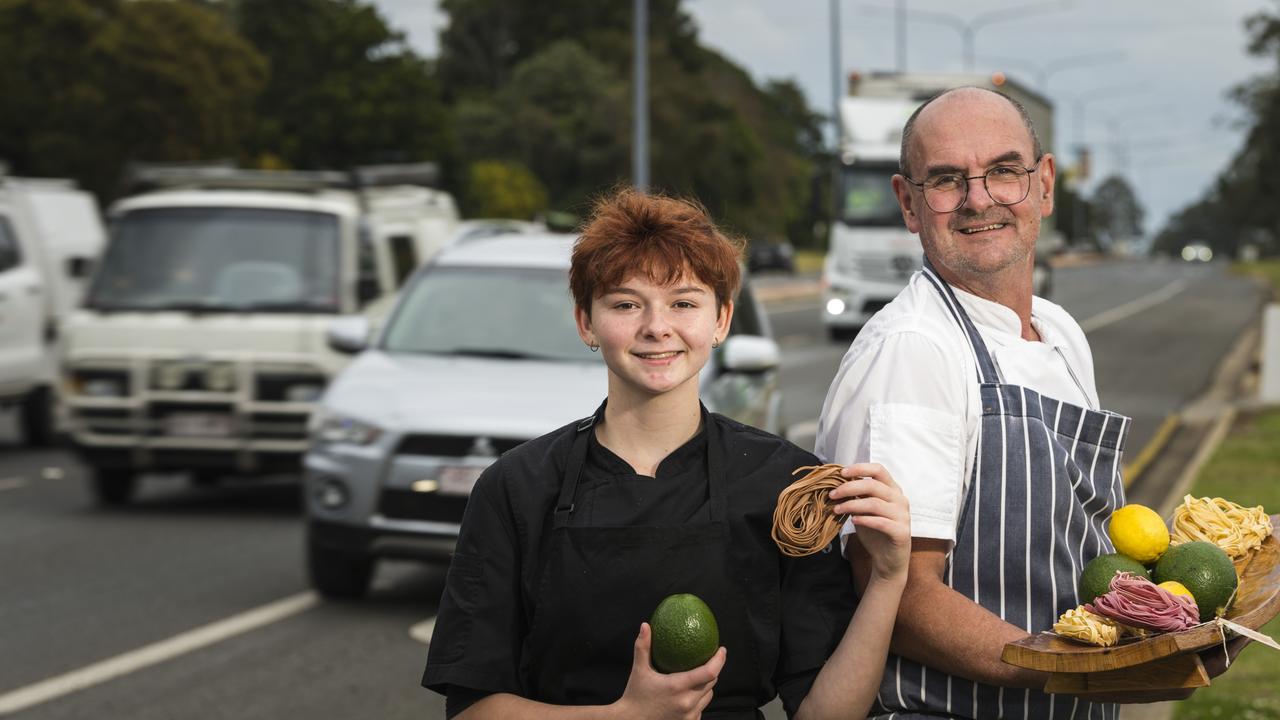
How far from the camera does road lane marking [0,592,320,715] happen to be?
23.7 ft

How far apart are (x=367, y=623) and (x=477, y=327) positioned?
178 cm

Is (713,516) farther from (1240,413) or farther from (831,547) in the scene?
(1240,413)

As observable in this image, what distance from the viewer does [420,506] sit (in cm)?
841

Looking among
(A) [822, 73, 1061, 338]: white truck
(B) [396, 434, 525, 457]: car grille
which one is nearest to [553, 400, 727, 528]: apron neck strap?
(B) [396, 434, 525, 457]: car grille

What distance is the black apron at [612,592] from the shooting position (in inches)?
104

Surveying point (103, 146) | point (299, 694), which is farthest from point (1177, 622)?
point (103, 146)

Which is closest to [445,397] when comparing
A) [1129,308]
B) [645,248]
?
[645,248]

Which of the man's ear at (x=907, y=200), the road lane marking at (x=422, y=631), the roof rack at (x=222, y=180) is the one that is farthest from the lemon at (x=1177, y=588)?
the roof rack at (x=222, y=180)

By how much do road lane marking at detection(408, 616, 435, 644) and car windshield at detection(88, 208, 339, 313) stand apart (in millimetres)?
4333

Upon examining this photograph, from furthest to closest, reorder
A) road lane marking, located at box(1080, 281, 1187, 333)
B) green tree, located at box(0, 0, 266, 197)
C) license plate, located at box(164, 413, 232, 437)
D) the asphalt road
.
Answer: green tree, located at box(0, 0, 266, 197)
road lane marking, located at box(1080, 281, 1187, 333)
license plate, located at box(164, 413, 232, 437)
the asphalt road

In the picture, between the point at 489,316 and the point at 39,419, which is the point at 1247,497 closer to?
the point at 489,316

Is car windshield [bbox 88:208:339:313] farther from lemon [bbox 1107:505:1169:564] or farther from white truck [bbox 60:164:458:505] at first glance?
lemon [bbox 1107:505:1169:564]

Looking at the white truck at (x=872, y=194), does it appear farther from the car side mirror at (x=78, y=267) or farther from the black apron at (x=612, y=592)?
the black apron at (x=612, y=592)

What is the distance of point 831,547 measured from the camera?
9.10ft
